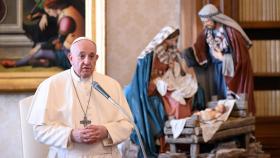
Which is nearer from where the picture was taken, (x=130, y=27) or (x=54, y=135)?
(x=54, y=135)

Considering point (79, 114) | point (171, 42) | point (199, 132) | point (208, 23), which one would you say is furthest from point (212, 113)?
point (79, 114)

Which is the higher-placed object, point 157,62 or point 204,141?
point 157,62

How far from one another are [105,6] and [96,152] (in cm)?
184

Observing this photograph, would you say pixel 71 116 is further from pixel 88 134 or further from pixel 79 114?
pixel 88 134

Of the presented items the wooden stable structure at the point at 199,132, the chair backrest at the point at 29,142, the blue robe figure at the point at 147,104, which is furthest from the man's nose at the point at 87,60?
the blue robe figure at the point at 147,104

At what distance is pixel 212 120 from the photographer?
3.49 m

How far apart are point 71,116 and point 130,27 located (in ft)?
5.90

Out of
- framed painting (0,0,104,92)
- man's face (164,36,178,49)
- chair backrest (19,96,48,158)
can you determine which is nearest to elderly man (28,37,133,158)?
chair backrest (19,96,48,158)

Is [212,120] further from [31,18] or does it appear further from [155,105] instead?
[31,18]

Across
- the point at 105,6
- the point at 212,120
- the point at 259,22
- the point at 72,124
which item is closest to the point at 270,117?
the point at 259,22

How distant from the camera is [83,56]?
2.73 m

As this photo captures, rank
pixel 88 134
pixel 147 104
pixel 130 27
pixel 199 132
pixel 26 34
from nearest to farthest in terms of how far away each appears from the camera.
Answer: pixel 88 134
pixel 199 132
pixel 147 104
pixel 26 34
pixel 130 27

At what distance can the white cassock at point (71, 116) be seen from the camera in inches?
107

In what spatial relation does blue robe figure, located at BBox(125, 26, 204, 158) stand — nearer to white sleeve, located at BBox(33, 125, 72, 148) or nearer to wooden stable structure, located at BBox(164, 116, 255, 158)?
wooden stable structure, located at BBox(164, 116, 255, 158)
